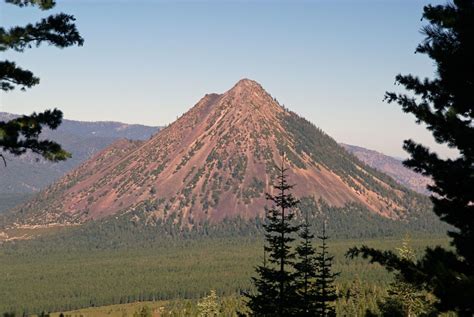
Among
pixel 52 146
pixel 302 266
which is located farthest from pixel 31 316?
pixel 52 146

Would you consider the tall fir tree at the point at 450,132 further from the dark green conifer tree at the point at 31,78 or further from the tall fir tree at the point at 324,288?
the tall fir tree at the point at 324,288

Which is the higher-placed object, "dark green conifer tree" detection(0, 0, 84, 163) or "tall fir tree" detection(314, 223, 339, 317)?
"dark green conifer tree" detection(0, 0, 84, 163)

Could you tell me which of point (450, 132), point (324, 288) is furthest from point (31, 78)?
point (324, 288)

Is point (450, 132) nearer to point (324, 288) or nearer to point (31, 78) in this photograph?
point (31, 78)

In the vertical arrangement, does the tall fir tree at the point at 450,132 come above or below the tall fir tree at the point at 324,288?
above

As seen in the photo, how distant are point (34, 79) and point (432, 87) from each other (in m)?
12.4

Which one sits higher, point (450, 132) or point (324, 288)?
point (450, 132)

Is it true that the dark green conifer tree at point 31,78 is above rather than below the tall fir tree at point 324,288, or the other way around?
above

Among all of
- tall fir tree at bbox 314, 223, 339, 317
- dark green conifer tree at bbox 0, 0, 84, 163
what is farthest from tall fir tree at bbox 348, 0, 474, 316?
tall fir tree at bbox 314, 223, 339, 317

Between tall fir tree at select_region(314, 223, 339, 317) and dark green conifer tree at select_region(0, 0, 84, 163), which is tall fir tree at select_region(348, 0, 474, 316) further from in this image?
tall fir tree at select_region(314, 223, 339, 317)

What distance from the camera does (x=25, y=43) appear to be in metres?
19.3

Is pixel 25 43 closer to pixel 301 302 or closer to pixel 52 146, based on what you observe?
pixel 52 146

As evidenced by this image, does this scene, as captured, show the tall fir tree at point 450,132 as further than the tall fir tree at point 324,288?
No

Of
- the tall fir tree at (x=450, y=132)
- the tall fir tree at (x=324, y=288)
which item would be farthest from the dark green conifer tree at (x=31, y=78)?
the tall fir tree at (x=324, y=288)
